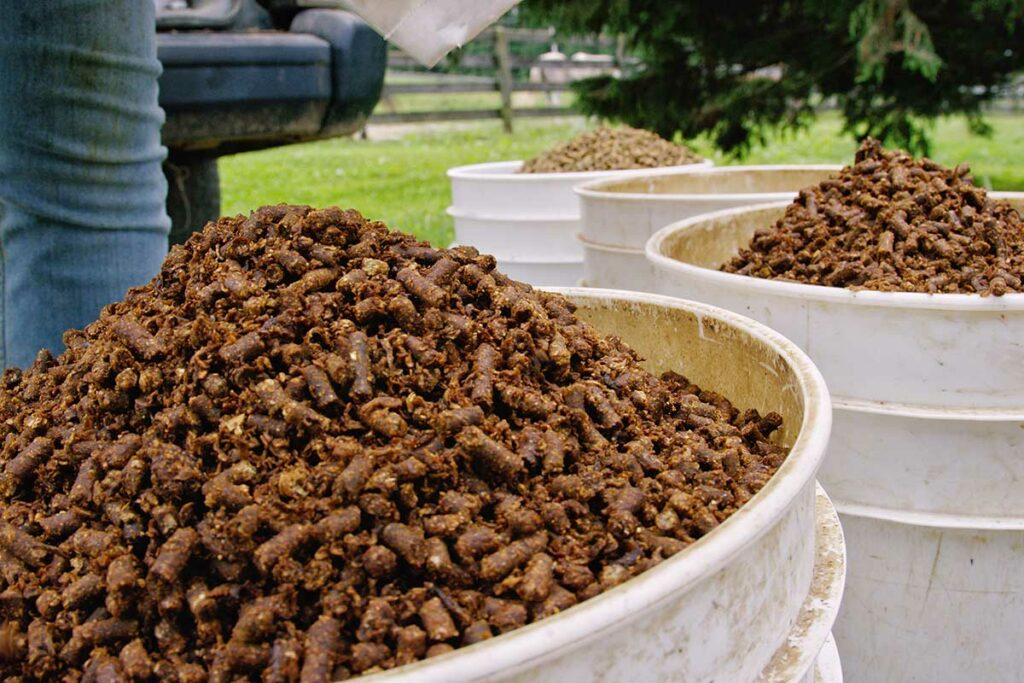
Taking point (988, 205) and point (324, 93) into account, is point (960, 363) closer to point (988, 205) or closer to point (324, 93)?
point (988, 205)

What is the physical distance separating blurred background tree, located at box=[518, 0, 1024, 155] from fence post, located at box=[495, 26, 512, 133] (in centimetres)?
657

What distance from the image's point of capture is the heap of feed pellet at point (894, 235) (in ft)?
5.23

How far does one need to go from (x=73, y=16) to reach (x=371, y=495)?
104 cm

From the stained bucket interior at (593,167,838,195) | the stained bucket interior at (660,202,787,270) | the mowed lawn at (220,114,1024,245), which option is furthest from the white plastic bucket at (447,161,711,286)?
the mowed lawn at (220,114,1024,245)

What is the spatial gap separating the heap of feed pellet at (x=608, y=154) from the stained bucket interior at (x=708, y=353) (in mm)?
2200

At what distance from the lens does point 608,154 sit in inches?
146

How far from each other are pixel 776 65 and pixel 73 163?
485 centimetres

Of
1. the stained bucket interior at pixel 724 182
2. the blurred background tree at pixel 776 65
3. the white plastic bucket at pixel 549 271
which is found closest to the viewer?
the stained bucket interior at pixel 724 182

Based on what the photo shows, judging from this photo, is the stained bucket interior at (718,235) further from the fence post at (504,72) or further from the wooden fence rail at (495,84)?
the fence post at (504,72)

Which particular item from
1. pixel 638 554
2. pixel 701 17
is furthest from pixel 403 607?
pixel 701 17

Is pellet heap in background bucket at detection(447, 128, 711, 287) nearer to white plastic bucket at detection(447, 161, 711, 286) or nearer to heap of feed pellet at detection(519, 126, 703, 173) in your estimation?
white plastic bucket at detection(447, 161, 711, 286)

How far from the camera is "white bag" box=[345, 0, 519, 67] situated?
108cm

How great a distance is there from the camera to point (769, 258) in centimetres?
183

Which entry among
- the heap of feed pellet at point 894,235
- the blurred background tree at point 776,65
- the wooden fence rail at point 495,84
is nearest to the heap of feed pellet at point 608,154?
the blurred background tree at point 776,65
